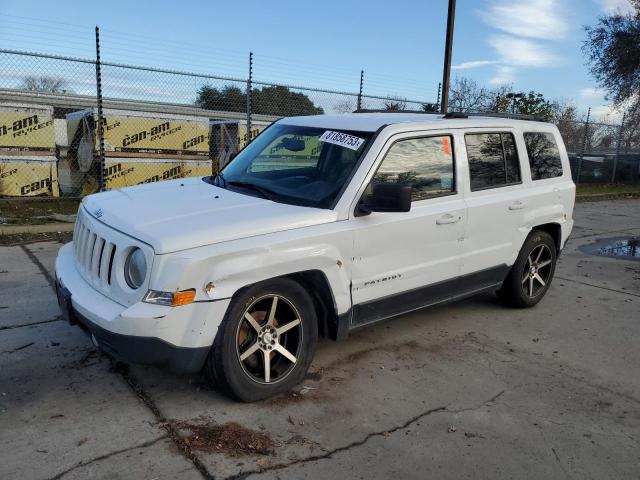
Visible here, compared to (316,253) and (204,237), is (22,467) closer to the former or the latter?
(204,237)

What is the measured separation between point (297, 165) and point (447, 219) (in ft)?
4.06

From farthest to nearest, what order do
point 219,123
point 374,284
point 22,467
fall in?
point 219,123, point 374,284, point 22,467

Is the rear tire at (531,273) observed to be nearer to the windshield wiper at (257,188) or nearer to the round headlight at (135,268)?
the windshield wiper at (257,188)

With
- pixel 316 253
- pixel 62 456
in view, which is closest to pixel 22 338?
pixel 62 456

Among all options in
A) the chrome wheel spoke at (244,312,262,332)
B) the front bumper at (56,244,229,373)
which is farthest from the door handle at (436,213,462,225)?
the front bumper at (56,244,229,373)

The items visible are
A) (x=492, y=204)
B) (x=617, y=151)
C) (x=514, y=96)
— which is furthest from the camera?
(x=617, y=151)

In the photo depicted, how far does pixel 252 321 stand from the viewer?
335 cm

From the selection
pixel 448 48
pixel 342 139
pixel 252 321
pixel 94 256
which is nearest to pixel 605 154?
pixel 448 48

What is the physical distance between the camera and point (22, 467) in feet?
8.82

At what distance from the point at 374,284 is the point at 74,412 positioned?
206 centimetres

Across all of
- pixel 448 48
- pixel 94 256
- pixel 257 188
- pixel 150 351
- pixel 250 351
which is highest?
pixel 448 48

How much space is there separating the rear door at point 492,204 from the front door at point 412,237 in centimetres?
18

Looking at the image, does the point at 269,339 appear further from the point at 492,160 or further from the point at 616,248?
the point at 616,248

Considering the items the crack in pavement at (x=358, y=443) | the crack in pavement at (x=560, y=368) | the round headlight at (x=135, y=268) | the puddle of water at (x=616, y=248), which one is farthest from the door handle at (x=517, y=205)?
the puddle of water at (x=616, y=248)
